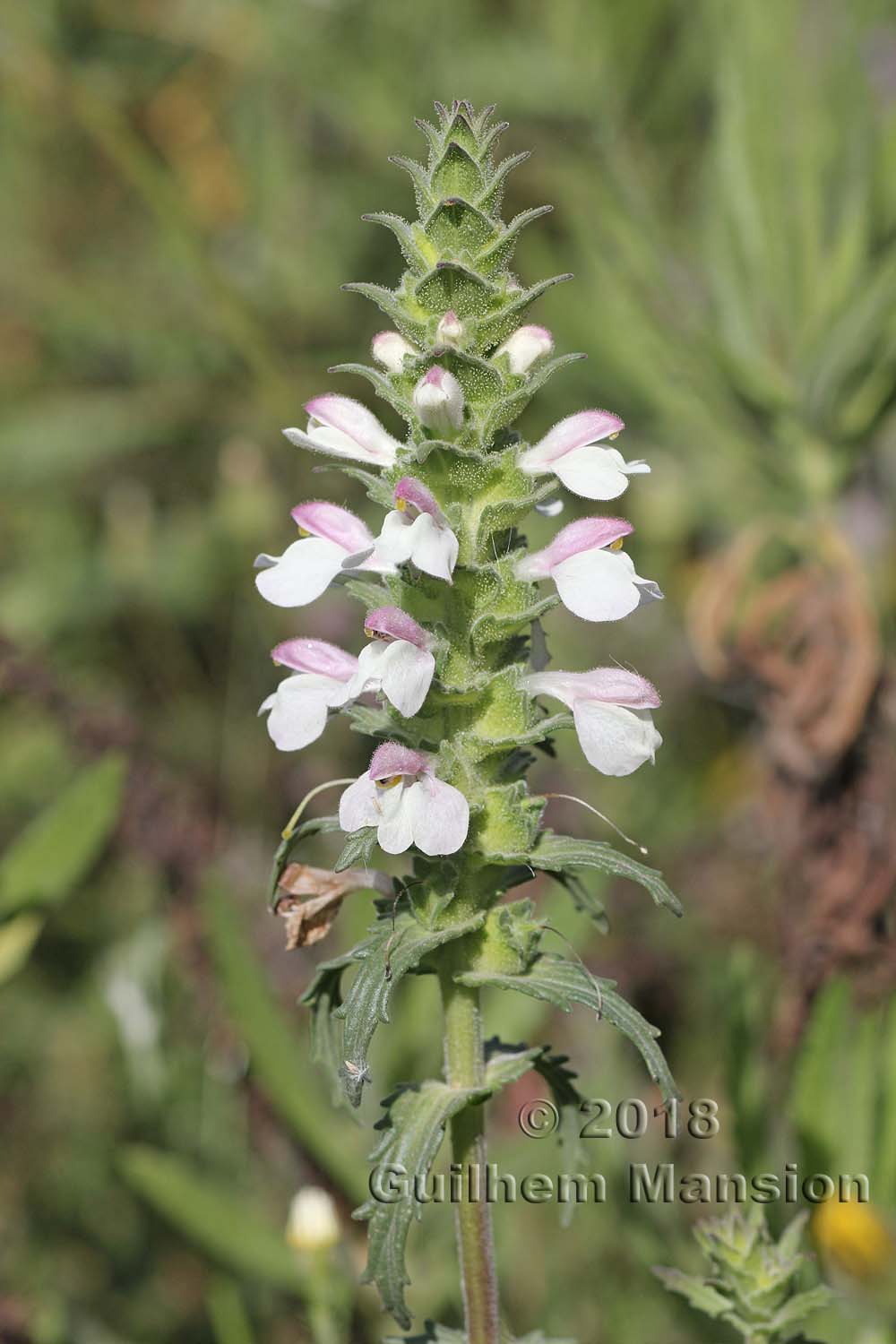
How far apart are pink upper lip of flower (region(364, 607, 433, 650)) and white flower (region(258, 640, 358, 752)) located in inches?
3.4

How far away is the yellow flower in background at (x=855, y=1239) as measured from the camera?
1.55 metres

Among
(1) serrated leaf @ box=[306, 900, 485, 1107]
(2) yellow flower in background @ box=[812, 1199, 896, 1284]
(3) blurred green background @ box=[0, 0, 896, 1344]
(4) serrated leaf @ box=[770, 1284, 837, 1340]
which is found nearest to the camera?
(1) serrated leaf @ box=[306, 900, 485, 1107]

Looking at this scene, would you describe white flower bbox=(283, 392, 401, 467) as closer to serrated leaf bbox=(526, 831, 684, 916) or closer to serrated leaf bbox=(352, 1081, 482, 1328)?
serrated leaf bbox=(526, 831, 684, 916)

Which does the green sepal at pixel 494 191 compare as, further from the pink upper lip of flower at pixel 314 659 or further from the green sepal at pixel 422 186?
the pink upper lip of flower at pixel 314 659

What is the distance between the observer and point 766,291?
2434mm

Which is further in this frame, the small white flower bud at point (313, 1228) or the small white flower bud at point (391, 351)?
the small white flower bud at point (313, 1228)

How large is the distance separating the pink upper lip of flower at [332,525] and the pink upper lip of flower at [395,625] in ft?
0.43

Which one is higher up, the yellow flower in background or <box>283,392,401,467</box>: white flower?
<box>283,392,401,467</box>: white flower

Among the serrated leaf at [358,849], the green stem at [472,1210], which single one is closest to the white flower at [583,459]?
the serrated leaf at [358,849]

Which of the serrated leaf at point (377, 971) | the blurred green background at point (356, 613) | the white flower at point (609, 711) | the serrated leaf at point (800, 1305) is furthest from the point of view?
the blurred green background at point (356, 613)

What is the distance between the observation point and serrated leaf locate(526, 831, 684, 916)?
3.53 ft

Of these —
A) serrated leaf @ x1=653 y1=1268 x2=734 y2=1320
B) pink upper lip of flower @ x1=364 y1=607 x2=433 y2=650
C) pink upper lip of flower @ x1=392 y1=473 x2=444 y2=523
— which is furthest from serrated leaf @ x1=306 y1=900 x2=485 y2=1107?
serrated leaf @ x1=653 y1=1268 x2=734 y2=1320

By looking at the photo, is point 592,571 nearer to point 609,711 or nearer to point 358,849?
point 609,711

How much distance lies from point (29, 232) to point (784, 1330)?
156 inches
